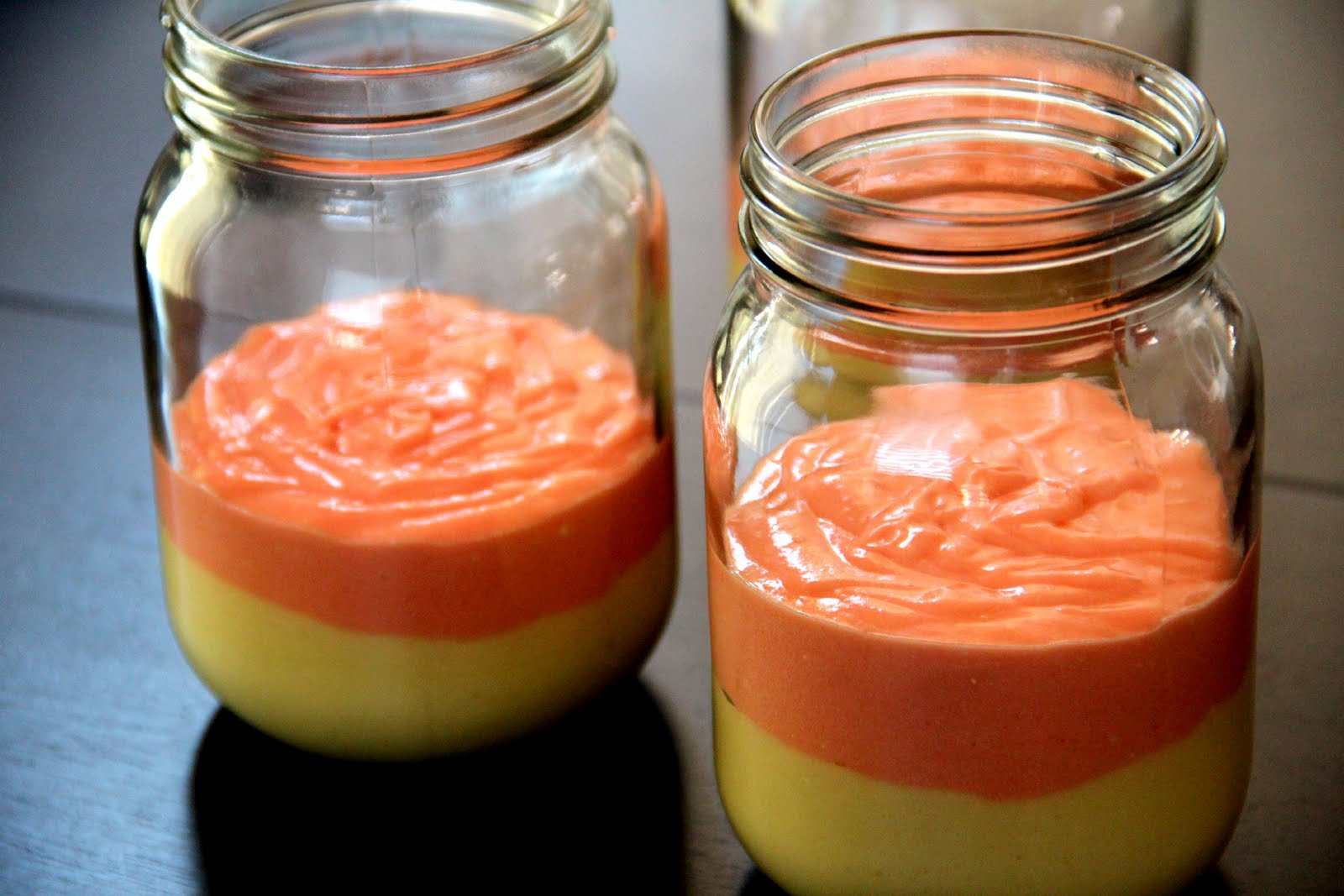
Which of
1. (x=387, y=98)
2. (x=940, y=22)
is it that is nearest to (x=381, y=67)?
(x=387, y=98)

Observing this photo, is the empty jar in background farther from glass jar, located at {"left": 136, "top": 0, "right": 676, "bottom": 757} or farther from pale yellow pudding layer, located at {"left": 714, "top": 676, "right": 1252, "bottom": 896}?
pale yellow pudding layer, located at {"left": 714, "top": 676, "right": 1252, "bottom": 896}

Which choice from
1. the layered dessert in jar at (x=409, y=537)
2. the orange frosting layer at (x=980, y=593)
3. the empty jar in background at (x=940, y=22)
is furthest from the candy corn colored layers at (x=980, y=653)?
the empty jar in background at (x=940, y=22)

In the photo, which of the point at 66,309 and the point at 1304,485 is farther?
the point at 66,309

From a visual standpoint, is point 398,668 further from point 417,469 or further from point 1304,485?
point 1304,485

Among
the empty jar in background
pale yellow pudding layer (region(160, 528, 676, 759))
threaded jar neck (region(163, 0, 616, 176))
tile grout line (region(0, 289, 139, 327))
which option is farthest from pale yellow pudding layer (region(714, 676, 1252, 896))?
tile grout line (region(0, 289, 139, 327))

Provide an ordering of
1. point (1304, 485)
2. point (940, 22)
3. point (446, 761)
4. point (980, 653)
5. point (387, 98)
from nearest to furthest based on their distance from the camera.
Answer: point (980, 653), point (387, 98), point (446, 761), point (1304, 485), point (940, 22)

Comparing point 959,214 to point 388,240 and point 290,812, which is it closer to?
point 388,240
